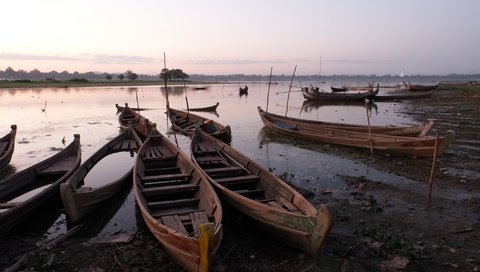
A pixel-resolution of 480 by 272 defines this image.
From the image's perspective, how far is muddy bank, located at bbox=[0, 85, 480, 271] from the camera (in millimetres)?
5688

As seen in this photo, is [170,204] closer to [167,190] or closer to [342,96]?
[167,190]

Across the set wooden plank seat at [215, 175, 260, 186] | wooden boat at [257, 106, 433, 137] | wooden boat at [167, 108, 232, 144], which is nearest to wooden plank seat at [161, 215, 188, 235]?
wooden plank seat at [215, 175, 260, 186]

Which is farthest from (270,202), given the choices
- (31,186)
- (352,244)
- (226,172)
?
(31,186)

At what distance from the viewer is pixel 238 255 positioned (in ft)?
20.1

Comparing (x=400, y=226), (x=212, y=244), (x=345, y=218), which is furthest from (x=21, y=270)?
(x=400, y=226)

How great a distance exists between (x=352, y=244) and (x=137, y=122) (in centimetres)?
1851

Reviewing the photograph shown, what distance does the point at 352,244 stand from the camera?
628 centimetres

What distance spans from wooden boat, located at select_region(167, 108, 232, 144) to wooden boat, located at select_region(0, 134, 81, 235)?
20.7 ft

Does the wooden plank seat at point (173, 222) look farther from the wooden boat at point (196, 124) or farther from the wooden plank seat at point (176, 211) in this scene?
the wooden boat at point (196, 124)

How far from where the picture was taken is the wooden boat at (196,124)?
51.8ft

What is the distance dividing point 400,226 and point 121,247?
596cm

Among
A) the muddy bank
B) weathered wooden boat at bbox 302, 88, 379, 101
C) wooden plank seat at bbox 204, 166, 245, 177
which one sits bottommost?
the muddy bank

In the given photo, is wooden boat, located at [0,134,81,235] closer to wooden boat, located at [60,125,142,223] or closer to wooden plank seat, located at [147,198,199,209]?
wooden boat, located at [60,125,142,223]

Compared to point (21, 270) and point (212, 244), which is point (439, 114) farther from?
point (21, 270)
